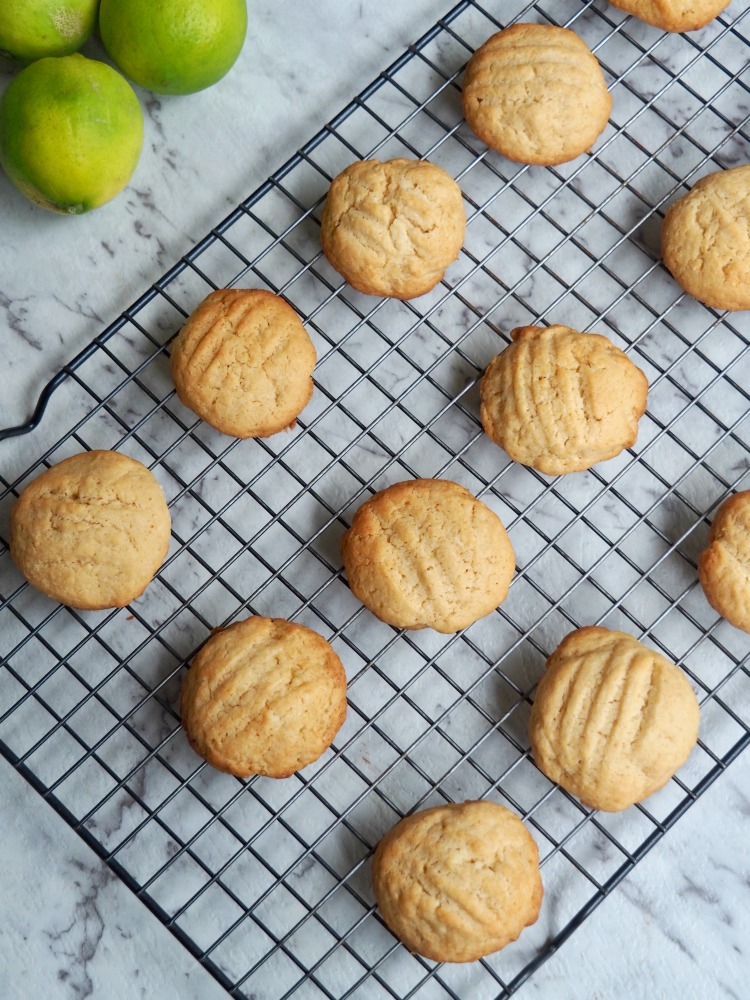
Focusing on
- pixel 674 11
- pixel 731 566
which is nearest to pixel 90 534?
pixel 731 566

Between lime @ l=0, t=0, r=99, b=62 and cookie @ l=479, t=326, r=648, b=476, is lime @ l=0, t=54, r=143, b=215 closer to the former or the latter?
lime @ l=0, t=0, r=99, b=62

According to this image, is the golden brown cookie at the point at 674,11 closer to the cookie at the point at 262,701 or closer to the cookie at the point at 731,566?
the cookie at the point at 731,566

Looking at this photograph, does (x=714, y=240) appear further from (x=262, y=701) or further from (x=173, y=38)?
(x=262, y=701)

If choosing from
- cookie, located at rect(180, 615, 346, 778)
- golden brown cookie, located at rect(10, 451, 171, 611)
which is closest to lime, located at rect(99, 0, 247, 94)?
golden brown cookie, located at rect(10, 451, 171, 611)

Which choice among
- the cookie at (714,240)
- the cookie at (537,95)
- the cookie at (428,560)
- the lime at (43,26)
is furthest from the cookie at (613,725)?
the lime at (43,26)

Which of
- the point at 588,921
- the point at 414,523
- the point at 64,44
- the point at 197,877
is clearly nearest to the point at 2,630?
the point at 197,877

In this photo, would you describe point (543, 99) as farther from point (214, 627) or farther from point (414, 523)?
point (214, 627)
